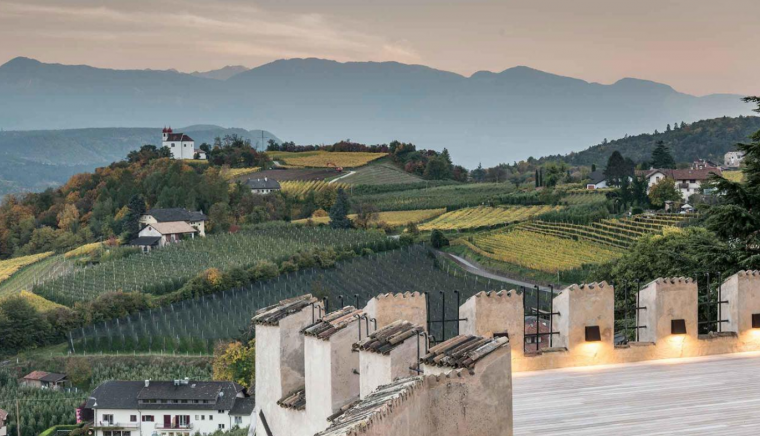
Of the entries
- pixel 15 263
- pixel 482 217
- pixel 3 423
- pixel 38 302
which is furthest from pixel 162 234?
pixel 3 423

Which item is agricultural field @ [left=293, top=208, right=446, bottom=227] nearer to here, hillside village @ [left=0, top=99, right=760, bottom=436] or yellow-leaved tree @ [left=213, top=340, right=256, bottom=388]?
hillside village @ [left=0, top=99, right=760, bottom=436]

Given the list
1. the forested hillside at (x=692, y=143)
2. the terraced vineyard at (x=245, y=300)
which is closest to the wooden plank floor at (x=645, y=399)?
the terraced vineyard at (x=245, y=300)

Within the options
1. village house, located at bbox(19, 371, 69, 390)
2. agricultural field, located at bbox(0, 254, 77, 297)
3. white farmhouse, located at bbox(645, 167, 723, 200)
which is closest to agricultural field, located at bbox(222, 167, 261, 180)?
agricultural field, located at bbox(0, 254, 77, 297)

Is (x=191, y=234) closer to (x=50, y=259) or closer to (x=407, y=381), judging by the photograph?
(x=50, y=259)

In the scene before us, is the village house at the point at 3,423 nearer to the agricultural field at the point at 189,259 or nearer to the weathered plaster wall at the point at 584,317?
the agricultural field at the point at 189,259

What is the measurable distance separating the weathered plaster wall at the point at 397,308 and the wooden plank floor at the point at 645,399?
1242 millimetres

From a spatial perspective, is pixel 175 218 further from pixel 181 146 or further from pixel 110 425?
pixel 110 425

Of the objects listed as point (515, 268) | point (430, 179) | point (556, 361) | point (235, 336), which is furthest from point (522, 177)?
point (556, 361)

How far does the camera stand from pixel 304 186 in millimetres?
115938

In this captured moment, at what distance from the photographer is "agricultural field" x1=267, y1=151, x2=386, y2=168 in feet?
427

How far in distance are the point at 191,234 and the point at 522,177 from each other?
46894 millimetres

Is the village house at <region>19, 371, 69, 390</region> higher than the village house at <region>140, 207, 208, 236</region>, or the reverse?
the village house at <region>140, 207, 208, 236</region>

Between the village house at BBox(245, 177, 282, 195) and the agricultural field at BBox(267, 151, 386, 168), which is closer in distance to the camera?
the village house at BBox(245, 177, 282, 195)

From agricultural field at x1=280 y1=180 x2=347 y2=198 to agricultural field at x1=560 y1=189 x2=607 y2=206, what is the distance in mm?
31044
